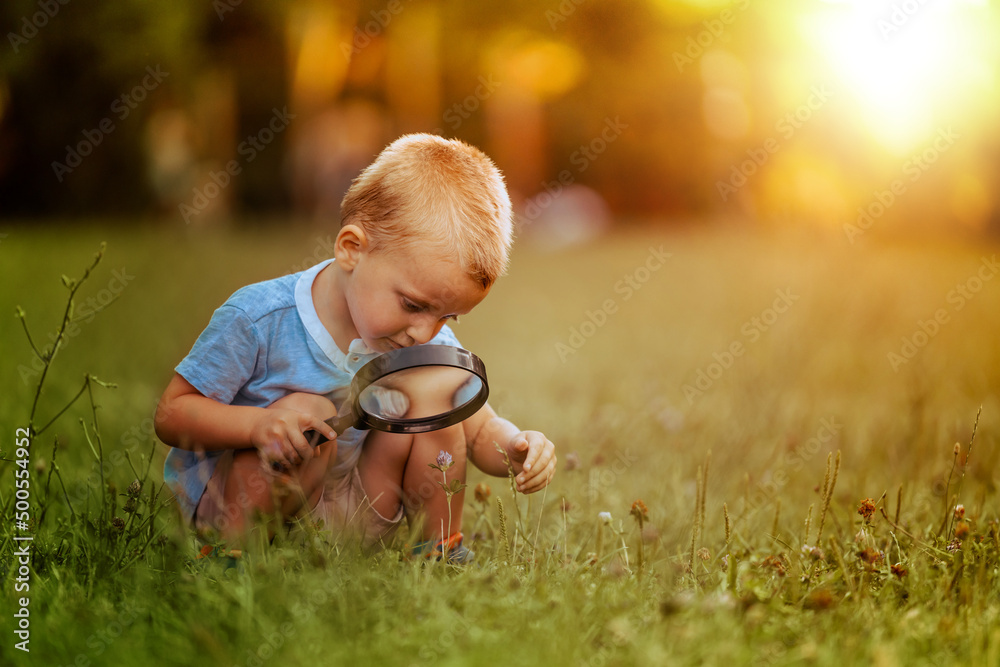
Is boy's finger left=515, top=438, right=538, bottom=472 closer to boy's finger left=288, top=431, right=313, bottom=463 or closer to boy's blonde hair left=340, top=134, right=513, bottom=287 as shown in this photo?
boy's blonde hair left=340, top=134, right=513, bottom=287

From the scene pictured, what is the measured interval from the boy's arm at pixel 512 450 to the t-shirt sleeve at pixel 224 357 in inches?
23.7

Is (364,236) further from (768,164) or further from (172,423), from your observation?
(768,164)

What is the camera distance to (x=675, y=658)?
1480 mm

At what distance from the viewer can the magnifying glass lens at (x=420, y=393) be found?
196 centimetres

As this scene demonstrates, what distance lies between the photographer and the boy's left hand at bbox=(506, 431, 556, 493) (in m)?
2.04

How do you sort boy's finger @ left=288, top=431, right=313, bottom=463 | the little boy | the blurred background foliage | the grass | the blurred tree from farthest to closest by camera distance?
the blurred tree < the blurred background foliage < the little boy < boy's finger @ left=288, top=431, right=313, bottom=463 < the grass

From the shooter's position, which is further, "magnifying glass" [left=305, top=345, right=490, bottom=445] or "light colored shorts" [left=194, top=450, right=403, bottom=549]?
"light colored shorts" [left=194, top=450, right=403, bottom=549]

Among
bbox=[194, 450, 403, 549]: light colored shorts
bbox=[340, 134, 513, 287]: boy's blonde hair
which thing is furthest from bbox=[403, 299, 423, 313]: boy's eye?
bbox=[194, 450, 403, 549]: light colored shorts

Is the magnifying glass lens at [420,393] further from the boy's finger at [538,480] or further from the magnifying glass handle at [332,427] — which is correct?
the boy's finger at [538,480]

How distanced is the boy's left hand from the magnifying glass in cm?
16

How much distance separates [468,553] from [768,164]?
1320 cm

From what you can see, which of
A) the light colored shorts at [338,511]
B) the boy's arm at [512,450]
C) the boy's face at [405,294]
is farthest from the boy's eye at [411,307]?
the light colored shorts at [338,511]

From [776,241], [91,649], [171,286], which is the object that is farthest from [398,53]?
[91,649]

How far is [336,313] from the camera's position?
2.16 meters
